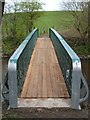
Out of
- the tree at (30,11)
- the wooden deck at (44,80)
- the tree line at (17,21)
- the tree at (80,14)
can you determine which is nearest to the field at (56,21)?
the tree at (80,14)

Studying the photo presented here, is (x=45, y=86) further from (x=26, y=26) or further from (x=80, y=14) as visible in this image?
(x=26, y=26)

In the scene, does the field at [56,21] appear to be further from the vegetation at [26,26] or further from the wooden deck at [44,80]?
the wooden deck at [44,80]

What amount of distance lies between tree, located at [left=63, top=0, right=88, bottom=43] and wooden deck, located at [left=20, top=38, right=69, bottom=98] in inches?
312

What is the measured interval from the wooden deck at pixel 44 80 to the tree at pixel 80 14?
26.0 ft

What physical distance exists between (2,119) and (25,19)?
49.0 feet

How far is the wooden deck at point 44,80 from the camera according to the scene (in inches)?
222

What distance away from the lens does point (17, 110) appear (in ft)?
16.2

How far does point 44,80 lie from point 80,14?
11194mm

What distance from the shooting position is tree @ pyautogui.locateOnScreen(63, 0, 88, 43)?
16752 mm

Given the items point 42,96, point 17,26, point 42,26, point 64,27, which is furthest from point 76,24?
point 42,96

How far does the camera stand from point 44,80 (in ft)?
22.0

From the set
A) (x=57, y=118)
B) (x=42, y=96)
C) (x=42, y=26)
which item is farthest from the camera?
(x=42, y=26)

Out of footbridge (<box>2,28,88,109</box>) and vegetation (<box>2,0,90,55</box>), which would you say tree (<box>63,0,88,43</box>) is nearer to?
vegetation (<box>2,0,90,55</box>)

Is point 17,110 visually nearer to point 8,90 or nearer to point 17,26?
point 8,90
